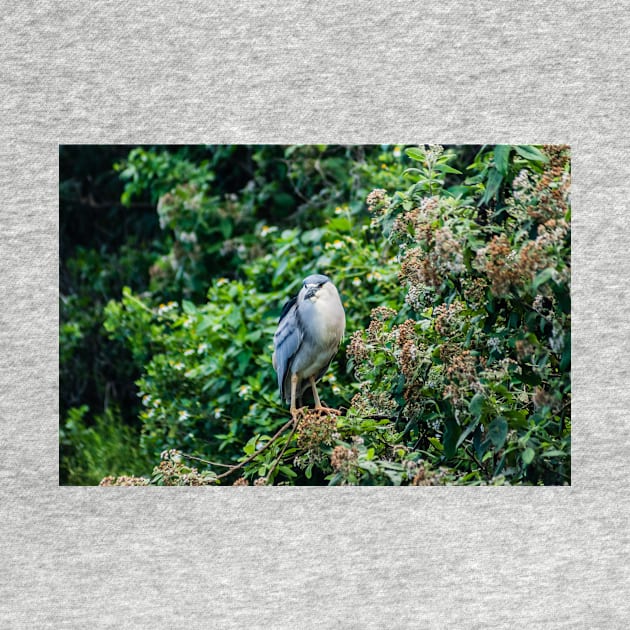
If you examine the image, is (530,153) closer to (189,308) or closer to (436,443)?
(436,443)

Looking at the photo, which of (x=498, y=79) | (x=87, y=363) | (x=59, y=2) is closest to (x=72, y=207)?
(x=87, y=363)

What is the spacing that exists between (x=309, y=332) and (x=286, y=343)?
12cm

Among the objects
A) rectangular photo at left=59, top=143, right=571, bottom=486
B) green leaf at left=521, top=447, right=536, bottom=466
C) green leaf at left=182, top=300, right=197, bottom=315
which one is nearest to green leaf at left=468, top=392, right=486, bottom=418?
rectangular photo at left=59, top=143, right=571, bottom=486

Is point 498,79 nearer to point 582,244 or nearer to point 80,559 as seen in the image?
point 582,244

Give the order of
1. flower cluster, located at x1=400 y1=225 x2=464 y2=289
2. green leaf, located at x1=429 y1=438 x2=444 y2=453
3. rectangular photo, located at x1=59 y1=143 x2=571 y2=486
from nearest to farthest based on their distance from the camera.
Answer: flower cluster, located at x1=400 y1=225 x2=464 y2=289, rectangular photo, located at x1=59 y1=143 x2=571 y2=486, green leaf, located at x1=429 y1=438 x2=444 y2=453

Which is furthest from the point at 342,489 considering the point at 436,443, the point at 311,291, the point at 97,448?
the point at 97,448

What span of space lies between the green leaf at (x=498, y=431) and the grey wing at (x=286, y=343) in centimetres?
68

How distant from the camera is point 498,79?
2730 mm

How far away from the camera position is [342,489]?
2721mm

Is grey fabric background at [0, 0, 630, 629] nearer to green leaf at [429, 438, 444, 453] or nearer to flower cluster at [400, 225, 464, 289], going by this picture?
green leaf at [429, 438, 444, 453]

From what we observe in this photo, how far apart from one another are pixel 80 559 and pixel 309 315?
105 cm

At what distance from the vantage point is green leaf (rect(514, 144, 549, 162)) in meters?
2.62

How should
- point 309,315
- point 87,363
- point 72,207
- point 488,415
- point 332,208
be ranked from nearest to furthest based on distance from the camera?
point 488,415
point 309,315
point 332,208
point 87,363
point 72,207

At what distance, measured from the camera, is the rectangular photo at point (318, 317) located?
2602 millimetres
